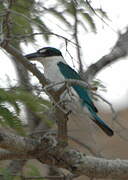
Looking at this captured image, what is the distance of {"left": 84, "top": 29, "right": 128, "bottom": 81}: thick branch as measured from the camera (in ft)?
21.5

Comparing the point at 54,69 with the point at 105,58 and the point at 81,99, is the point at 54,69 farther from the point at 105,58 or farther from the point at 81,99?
the point at 105,58

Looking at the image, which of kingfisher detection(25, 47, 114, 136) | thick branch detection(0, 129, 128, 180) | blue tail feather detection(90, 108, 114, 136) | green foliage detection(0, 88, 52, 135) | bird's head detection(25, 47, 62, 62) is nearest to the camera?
green foliage detection(0, 88, 52, 135)

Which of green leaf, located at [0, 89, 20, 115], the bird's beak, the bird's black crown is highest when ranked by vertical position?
the bird's black crown

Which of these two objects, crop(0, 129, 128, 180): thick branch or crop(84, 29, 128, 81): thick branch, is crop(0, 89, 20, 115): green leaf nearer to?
crop(0, 129, 128, 180): thick branch

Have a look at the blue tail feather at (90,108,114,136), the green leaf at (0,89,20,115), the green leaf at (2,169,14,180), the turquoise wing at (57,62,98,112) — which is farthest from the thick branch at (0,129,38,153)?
the turquoise wing at (57,62,98,112)

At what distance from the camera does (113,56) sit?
6.77 m

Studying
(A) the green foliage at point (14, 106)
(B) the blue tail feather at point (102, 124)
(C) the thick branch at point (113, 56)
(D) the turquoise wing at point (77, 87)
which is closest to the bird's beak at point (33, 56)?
(D) the turquoise wing at point (77, 87)

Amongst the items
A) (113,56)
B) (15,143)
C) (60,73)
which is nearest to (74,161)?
(15,143)

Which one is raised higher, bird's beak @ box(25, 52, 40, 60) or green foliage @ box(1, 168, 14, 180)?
bird's beak @ box(25, 52, 40, 60)

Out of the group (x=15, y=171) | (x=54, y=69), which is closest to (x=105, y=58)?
(x=54, y=69)

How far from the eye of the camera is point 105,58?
675cm

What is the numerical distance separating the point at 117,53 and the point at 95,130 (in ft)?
5.74

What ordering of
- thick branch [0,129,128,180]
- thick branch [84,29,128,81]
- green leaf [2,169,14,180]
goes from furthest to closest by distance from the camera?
thick branch [84,29,128,81] < green leaf [2,169,14,180] < thick branch [0,129,128,180]

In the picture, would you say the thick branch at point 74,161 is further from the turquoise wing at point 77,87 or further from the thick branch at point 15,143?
the turquoise wing at point 77,87
